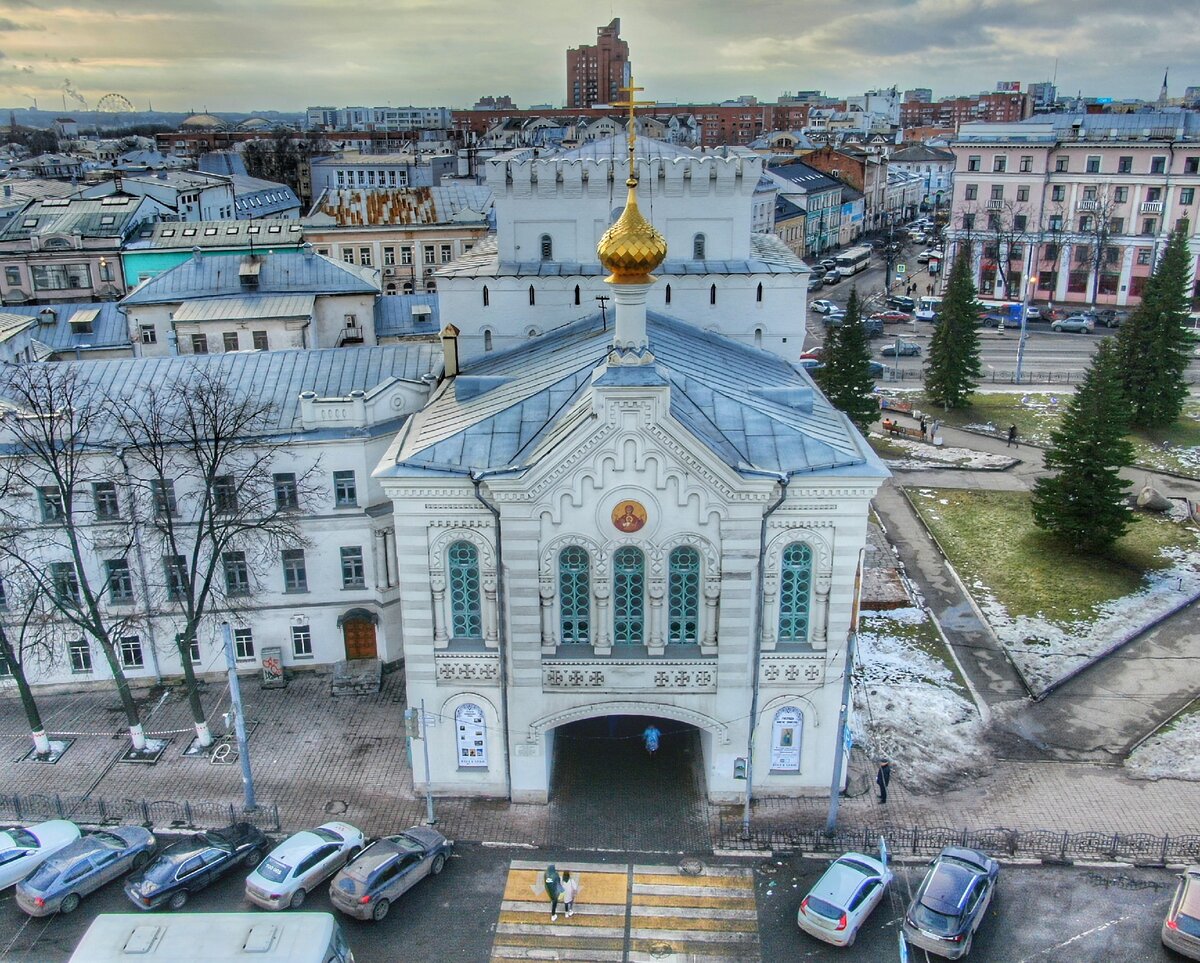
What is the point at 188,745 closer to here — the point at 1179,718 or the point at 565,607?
the point at 565,607

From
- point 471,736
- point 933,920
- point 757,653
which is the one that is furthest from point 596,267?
point 933,920

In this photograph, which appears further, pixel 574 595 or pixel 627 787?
pixel 627 787

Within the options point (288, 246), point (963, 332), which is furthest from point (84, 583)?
point (963, 332)

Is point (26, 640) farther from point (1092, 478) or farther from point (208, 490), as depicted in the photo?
point (1092, 478)

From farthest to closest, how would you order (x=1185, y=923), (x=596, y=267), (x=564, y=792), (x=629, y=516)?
1. (x=596, y=267)
2. (x=564, y=792)
3. (x=629, y=516)
4. (x=1185, y=923)

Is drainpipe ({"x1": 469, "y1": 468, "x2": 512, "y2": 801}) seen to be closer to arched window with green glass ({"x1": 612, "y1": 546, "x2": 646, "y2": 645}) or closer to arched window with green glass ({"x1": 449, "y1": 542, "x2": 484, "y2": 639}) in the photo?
arched window with green glass ({"x1": 449, "y1": 542, "x2": 484, "y2": 639})

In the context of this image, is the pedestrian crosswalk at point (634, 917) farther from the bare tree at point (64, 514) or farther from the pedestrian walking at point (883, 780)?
the bare tree at point (64, 514)

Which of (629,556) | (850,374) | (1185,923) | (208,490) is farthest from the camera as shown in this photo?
(850,374)
